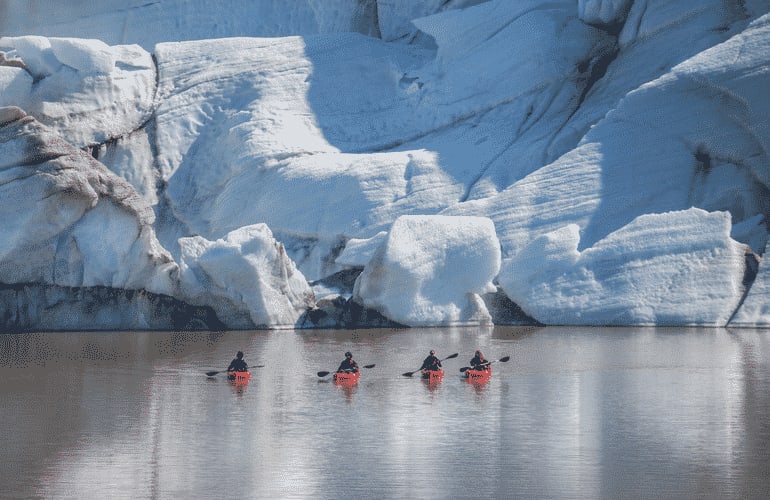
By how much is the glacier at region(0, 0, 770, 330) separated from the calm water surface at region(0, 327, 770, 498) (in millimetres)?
2243

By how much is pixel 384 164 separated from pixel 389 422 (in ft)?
49.8

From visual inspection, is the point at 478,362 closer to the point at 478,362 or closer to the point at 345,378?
the point at 478,362

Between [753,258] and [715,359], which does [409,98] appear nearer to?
[753,258]

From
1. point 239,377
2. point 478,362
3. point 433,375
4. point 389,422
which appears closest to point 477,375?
point 478,362

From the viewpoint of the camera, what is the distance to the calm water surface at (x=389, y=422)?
36.2 feet

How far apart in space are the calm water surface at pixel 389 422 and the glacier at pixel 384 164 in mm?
2243

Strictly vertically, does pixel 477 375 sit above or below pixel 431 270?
below

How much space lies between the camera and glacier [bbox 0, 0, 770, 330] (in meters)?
24.0

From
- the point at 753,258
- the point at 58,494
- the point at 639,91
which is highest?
the point at 639,91

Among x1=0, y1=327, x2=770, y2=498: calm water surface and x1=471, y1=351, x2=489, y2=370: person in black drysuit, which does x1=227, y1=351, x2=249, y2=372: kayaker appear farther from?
x1=471, y1=351, x2=489, y2=370: person in black drysuit

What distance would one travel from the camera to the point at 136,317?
24.8 meters

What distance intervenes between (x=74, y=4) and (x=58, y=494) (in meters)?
27.0

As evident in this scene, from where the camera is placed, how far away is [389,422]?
14156mm

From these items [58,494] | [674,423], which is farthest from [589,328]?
[58,494]
